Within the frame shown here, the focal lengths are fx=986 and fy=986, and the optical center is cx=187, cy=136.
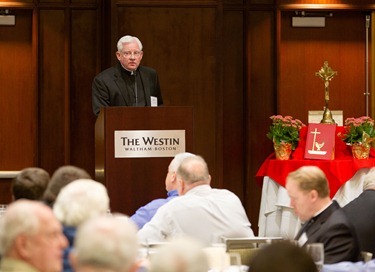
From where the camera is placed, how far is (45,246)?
3701 millimetres

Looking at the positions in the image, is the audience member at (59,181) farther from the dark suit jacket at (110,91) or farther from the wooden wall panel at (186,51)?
the wooden wall panel at (186,51)

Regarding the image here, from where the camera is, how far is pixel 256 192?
36.7 ft

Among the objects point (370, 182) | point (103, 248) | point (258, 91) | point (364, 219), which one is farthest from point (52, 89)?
point (103, 248)

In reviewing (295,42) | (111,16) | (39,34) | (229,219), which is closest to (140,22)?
(111,16)

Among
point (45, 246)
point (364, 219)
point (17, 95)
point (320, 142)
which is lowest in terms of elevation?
point (364, 219)

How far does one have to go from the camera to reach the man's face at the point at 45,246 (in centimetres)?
367

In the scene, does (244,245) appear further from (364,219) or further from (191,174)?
(364,219)

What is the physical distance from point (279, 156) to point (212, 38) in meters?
1.54

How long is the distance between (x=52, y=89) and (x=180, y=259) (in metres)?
8.08

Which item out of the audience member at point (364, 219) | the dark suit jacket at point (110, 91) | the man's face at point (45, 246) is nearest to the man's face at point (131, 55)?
the dark suit jacket at point (110, 91)

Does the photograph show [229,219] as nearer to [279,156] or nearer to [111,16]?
[279,156]

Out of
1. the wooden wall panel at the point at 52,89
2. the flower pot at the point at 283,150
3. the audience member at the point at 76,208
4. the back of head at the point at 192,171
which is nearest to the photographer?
the audience member at the point at 76,208

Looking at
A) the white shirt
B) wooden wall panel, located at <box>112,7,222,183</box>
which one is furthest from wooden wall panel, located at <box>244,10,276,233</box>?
the white shirt

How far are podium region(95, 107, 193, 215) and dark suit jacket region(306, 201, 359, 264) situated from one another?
8.87 ft
